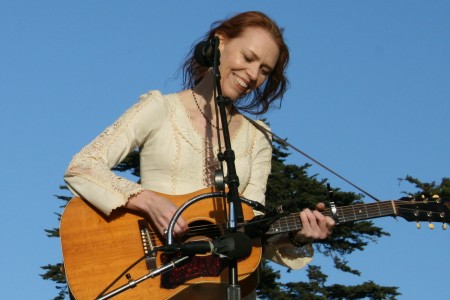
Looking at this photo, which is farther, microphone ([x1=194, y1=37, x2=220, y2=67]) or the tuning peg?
the tuning peg

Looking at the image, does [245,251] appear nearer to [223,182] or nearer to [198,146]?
[223,182]

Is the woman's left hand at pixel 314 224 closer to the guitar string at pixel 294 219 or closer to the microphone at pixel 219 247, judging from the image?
the guitar string at pixel 294 219

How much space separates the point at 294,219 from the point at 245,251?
0.97 meters

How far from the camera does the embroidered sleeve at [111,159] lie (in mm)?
5711

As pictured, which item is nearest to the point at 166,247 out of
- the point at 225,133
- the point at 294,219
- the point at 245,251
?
the point at 245,251

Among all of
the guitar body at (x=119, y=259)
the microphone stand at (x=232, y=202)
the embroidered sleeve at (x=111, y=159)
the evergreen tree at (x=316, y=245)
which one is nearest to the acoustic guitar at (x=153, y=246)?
the guitar body at (x=119, y=259)

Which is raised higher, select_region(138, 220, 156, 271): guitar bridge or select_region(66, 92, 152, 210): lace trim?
select_region(66, 92, 152, 210): lace trim

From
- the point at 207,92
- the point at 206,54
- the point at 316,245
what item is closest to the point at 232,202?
the point at 206,54

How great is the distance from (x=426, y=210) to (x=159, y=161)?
5.05ft

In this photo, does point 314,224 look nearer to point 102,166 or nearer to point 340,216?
point 340,216

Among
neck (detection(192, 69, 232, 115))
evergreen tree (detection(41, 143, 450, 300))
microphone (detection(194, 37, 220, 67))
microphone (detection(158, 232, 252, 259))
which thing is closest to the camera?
microphone (detection(158, 232, 252, 259))

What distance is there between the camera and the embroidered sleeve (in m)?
5.71

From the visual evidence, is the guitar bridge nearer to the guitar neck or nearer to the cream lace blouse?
the cream lace blouse

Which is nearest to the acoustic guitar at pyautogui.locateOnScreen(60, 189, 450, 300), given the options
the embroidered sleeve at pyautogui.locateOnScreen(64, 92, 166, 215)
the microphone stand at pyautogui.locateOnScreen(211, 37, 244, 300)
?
the embroidered sleeve at pyautogui.locateOnScreen(64, 92, 166, 215)
